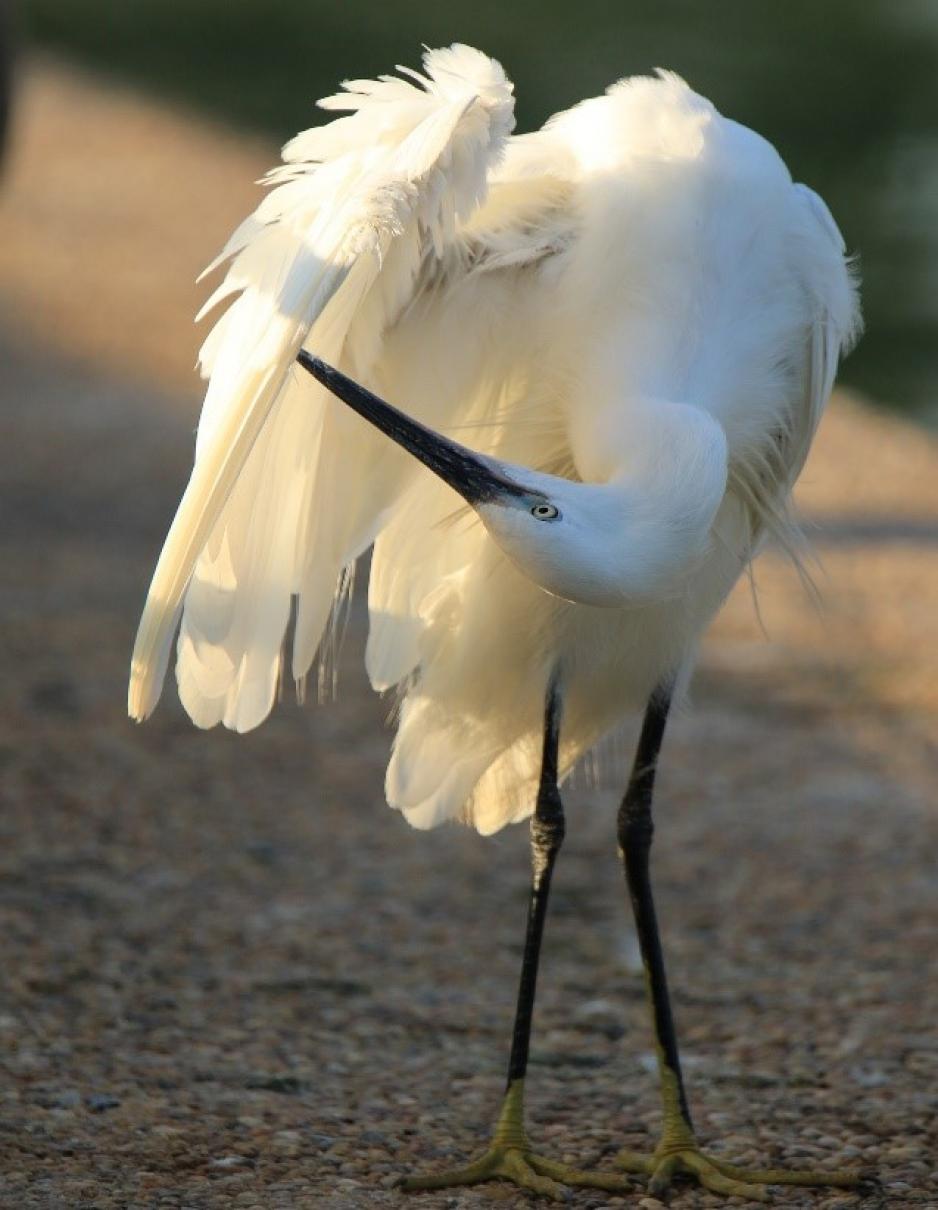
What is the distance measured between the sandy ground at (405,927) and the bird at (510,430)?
0.36 meters

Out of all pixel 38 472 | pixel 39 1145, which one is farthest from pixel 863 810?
pixel 38 472

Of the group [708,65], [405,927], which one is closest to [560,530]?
[405,927]

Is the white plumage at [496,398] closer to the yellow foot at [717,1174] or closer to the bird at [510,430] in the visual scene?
the bird at [510,430]

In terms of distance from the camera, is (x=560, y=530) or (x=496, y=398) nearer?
(x=560, y=530)

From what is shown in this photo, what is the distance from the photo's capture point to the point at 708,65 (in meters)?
20.4

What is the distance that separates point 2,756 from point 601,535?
3.61 meters

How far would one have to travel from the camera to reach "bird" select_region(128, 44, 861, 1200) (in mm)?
3553

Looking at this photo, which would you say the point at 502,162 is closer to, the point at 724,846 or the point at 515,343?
the point at 515,343

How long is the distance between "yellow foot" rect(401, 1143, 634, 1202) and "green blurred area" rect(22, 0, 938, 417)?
9.53 metres

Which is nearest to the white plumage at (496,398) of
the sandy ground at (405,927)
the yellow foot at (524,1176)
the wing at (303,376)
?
the wing at (303,376)

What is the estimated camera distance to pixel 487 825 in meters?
4.91

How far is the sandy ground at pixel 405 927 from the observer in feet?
13.8

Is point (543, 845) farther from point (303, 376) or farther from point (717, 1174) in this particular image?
point (303, 376)

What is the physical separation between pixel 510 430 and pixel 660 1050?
4.46 ft
